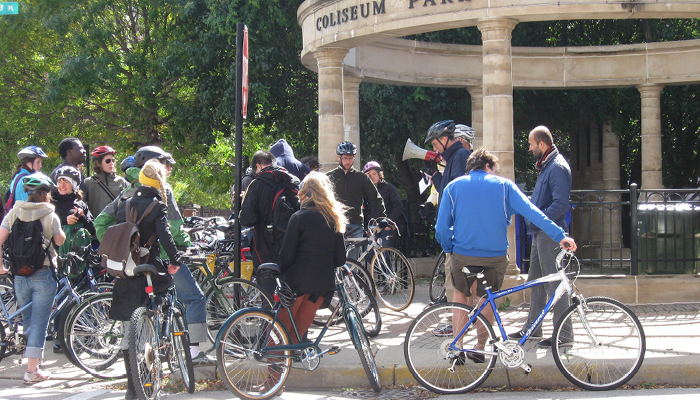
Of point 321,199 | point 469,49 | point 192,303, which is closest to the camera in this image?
point 321,199

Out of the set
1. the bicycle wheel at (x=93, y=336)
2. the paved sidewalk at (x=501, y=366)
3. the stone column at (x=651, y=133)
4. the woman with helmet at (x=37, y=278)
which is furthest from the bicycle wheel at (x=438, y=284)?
the stone column at (x=651, y=133)

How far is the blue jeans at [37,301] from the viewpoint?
249 inches

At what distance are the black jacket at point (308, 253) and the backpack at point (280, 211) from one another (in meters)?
1.09

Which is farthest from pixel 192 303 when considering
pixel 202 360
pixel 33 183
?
pixel 33 183

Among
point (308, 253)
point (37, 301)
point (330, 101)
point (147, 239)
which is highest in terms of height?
point (330, 101)

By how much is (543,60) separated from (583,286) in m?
6.28

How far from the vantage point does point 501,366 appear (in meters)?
5.88

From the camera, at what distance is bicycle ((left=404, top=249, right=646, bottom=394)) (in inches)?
218

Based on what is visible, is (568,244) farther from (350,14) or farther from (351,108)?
(351,108)

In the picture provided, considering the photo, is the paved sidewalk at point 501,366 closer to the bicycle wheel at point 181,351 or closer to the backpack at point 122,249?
the bicycle wheel at point 181,351

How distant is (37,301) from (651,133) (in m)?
11.4

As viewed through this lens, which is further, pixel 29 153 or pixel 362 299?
pixel 29 153

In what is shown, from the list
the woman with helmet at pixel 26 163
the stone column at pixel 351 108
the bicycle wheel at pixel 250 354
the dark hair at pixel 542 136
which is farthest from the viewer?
the stone column at pixel 351 108

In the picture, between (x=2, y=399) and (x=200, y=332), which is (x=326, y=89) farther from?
(x=2, y=399)
